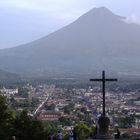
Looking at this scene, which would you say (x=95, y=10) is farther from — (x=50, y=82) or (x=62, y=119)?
(x=62, y=119)

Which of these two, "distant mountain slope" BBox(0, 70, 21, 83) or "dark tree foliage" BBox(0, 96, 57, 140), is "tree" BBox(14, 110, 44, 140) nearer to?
"dark tree foliage" BBox(0, 96, 57, 140)

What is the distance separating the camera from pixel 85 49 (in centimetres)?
17188

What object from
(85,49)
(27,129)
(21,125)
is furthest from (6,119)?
(85,49)

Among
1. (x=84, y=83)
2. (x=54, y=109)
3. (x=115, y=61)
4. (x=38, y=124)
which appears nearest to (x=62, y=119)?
(x=54, y=109)

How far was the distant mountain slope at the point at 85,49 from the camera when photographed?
523ft

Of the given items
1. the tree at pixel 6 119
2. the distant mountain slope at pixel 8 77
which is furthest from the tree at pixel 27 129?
the distant mountain slope at pixel 8 77

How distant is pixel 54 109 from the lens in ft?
216

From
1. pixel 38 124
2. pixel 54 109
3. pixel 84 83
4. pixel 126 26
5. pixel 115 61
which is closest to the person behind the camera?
pixel 38 124

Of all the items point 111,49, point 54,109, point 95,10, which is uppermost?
point 95,10

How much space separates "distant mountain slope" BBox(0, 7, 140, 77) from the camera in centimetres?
15950

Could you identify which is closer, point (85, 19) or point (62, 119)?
point (62, 119)

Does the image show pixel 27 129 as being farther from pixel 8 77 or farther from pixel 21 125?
pixel 8 77

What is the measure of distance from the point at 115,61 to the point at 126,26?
15524 millimetres

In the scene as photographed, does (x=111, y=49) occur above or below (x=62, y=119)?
above
